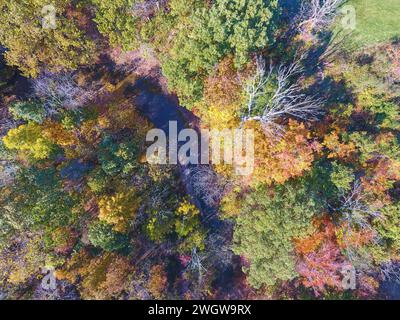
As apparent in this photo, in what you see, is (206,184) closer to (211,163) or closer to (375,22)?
(211,163)

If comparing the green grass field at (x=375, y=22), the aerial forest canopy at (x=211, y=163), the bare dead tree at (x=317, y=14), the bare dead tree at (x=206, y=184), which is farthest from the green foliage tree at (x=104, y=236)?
the green grass field at (x=375, y=22)

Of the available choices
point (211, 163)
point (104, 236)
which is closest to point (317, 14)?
point (211, 163)

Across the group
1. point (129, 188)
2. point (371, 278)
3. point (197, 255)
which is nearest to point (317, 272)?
point (371, 278)

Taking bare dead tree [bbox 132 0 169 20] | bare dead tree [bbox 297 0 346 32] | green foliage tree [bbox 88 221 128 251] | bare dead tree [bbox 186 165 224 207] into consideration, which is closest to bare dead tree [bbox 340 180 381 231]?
bare dead tree [bbox 186 165 224 207]

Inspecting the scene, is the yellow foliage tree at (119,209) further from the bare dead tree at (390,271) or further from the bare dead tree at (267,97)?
the bare dead tree at (390,271)

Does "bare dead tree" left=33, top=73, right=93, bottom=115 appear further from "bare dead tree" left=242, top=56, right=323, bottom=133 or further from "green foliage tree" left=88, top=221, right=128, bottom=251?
"bare dead tree" left=242, top=56, right=323, bottom=133
